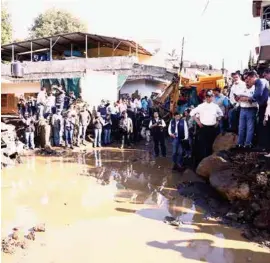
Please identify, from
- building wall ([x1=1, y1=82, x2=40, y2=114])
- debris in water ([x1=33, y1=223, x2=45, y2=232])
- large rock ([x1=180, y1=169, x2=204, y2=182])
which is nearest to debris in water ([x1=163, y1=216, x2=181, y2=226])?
debris in water ([x1=33, y1=223, x2=45, y2=232])

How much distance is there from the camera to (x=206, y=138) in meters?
10.3

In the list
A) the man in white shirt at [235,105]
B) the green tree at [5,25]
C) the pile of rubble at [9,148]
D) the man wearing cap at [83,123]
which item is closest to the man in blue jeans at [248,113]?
the man in white shirt at [235,105]

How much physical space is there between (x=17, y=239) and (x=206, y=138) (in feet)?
19.4

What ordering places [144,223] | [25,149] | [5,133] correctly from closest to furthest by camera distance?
1. [144,223]
2. [5,133]
3. [25,149]

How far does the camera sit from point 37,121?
50.5ft

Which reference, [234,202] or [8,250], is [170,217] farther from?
[8,250]

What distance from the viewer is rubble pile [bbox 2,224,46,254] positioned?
18.7ft

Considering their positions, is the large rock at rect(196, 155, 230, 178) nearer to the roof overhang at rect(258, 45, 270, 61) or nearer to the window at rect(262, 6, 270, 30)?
the roof overhang at rect(258, 45, 270, 61)

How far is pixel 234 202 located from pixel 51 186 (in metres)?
4.53

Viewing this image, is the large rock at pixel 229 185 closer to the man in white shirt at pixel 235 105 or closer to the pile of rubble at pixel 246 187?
the pile of rubble at pixel 246 187

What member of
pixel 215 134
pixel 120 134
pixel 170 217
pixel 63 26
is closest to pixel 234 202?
pixel 170 217

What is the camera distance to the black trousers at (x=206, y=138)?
33.2ft

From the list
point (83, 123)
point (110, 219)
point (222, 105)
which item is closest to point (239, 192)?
point (110, 219)

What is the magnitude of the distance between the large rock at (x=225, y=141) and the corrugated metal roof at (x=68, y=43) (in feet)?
53.4
